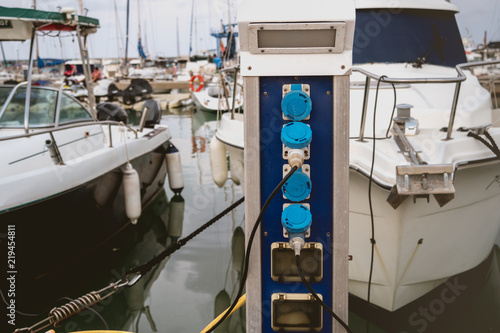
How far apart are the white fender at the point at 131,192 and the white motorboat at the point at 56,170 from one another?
0.04ft

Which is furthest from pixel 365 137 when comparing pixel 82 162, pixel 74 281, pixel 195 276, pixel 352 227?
pixel 74 281

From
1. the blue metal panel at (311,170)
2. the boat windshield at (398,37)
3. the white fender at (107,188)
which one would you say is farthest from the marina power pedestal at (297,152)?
the white fender at (107,188)

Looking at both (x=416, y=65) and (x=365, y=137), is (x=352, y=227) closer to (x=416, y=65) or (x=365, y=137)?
(x=365, y=137)

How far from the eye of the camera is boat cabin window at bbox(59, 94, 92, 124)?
550cm

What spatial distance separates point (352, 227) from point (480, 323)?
1428mm

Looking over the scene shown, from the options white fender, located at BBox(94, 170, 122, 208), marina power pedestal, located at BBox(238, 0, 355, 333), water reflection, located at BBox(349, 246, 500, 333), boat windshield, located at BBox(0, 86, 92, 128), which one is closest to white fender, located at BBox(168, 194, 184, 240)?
white fender, located at BBox(94, 170, 122, 208)

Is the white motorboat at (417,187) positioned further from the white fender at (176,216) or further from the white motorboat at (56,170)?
the white fender at (176,216)

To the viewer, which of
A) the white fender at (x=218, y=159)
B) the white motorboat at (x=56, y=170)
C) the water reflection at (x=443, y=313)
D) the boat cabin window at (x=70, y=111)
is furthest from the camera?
the white fender at (x=218, y=159)

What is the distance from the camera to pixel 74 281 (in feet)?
15.4

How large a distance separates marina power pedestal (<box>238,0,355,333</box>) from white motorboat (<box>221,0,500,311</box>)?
743 millimetres

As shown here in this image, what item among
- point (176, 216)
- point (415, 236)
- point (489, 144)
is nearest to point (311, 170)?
point (415, 236)

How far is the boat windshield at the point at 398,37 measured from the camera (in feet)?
16.0

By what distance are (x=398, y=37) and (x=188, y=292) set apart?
128 inches

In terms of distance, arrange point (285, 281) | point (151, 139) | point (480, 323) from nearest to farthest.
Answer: point (285, 281)
point (480, 323)
point (151, 139)
